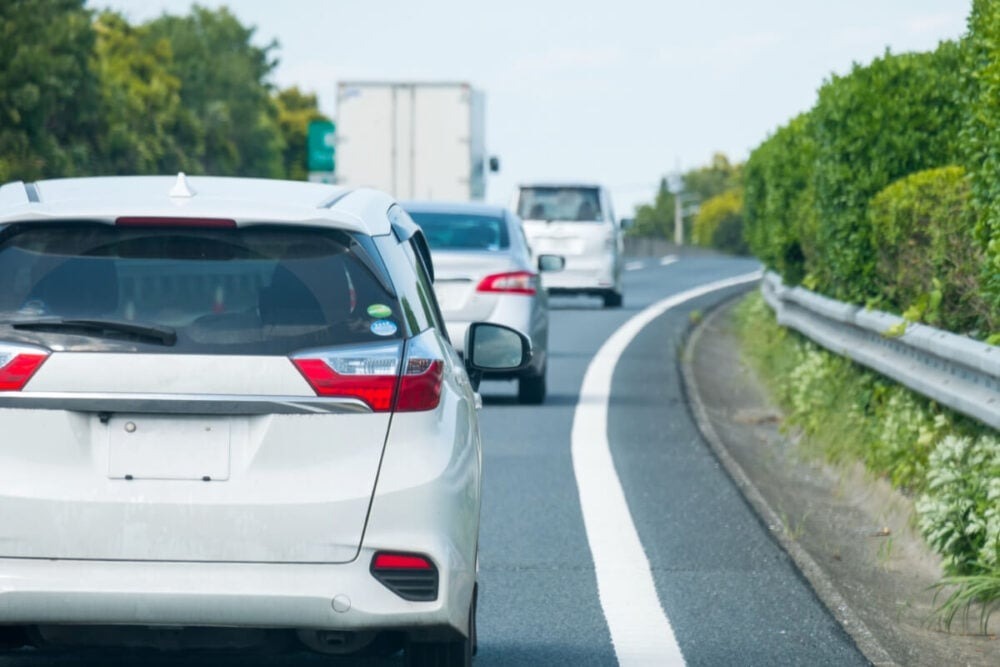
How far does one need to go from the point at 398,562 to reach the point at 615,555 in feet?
13.8

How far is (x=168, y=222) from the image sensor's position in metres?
5.61

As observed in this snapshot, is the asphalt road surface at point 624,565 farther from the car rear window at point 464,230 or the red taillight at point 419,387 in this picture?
the red taillight at point 419,387

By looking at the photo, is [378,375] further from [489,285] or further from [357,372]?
[489,285]

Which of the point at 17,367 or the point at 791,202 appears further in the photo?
the point at 791,202

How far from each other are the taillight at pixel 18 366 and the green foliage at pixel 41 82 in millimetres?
41678

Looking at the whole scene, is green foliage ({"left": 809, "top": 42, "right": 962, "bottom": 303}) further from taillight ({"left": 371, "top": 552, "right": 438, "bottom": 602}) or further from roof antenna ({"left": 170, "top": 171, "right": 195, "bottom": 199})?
taillight ({"left": 371, "top": 552, "right": 438, "bottom": 602})

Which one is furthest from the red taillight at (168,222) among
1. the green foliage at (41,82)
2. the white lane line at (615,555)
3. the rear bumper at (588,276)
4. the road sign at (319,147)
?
the road sign at (319,147)

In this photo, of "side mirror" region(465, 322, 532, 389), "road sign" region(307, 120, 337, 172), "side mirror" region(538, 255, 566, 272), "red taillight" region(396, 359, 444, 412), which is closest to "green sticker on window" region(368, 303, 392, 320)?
"red taillight" region(396, 359, 444, 412)

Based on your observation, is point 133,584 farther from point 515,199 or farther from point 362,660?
point 515,199

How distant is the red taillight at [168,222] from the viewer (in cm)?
560

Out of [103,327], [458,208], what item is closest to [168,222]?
[103,327]

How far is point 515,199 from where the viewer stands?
37000 millimetres

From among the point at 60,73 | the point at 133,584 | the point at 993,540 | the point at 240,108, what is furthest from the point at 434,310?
the point at 240,108

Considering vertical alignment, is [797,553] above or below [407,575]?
below
